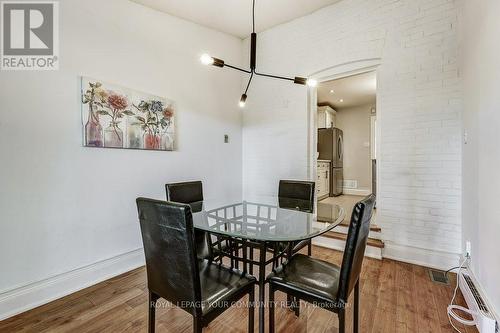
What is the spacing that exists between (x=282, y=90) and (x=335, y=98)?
273 cm

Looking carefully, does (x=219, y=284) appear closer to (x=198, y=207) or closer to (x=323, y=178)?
(x=198, y=207)

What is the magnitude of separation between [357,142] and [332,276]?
592cm

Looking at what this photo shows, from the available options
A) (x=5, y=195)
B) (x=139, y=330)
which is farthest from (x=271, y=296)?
(x=5, y=195)

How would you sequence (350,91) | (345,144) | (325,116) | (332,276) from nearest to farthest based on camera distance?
1. (332,276)
2. (350,91)
3. (325,116)
4. (345,144)

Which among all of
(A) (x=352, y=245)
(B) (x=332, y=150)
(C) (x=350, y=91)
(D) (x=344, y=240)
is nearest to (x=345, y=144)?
(B) (x=332, y=150)

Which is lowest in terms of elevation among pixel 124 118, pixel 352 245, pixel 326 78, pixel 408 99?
pixel 352 245

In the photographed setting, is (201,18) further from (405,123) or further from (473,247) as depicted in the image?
(473,247)

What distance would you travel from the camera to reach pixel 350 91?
5.21 meters

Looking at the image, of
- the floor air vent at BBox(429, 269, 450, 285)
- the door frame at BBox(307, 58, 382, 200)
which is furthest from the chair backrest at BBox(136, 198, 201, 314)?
the door frame at BBox(307, 58, 382, 200)

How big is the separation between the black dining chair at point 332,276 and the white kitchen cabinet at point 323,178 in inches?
159

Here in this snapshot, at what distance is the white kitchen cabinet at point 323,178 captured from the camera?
552cm

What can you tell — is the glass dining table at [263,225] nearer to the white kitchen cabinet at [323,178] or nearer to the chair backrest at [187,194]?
the chair backrest at [187,194]

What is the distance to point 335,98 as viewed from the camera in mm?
5781

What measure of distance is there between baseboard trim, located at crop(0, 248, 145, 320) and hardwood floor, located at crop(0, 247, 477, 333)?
0.06 m
